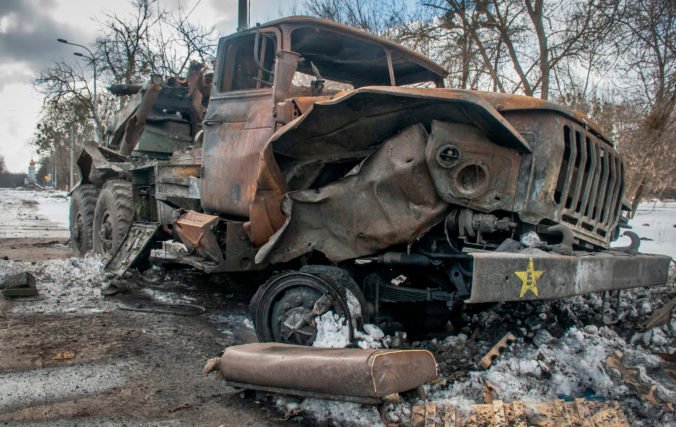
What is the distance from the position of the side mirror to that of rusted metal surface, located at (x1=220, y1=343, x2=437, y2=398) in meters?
2.07

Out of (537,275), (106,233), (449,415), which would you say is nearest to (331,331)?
(449,415)

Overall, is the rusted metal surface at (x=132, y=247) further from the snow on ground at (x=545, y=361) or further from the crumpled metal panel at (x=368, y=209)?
the snow on ground at (x=545, y=361)

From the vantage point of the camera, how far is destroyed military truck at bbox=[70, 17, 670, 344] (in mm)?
3201

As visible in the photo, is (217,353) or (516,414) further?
(217,353)

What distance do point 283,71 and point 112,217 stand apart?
3831 millimetres

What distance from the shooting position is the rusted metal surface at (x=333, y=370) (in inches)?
104

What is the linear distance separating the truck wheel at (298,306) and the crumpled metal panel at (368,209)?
23 centimetres

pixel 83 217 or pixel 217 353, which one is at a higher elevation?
pixel 83 217

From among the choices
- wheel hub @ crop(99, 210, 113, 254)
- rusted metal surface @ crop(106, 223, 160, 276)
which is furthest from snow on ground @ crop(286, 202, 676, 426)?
wheel hub @ crop(99, 210, 113, 254)

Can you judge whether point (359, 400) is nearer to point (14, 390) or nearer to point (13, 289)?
point (14, 390)

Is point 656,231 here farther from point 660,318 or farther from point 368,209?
point 368,209

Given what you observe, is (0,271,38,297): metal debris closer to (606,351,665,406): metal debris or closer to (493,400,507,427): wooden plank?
(493,400,507,427): wooden plank

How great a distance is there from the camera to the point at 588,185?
11.7ft

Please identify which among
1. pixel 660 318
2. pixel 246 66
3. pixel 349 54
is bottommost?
pixel 660 318
